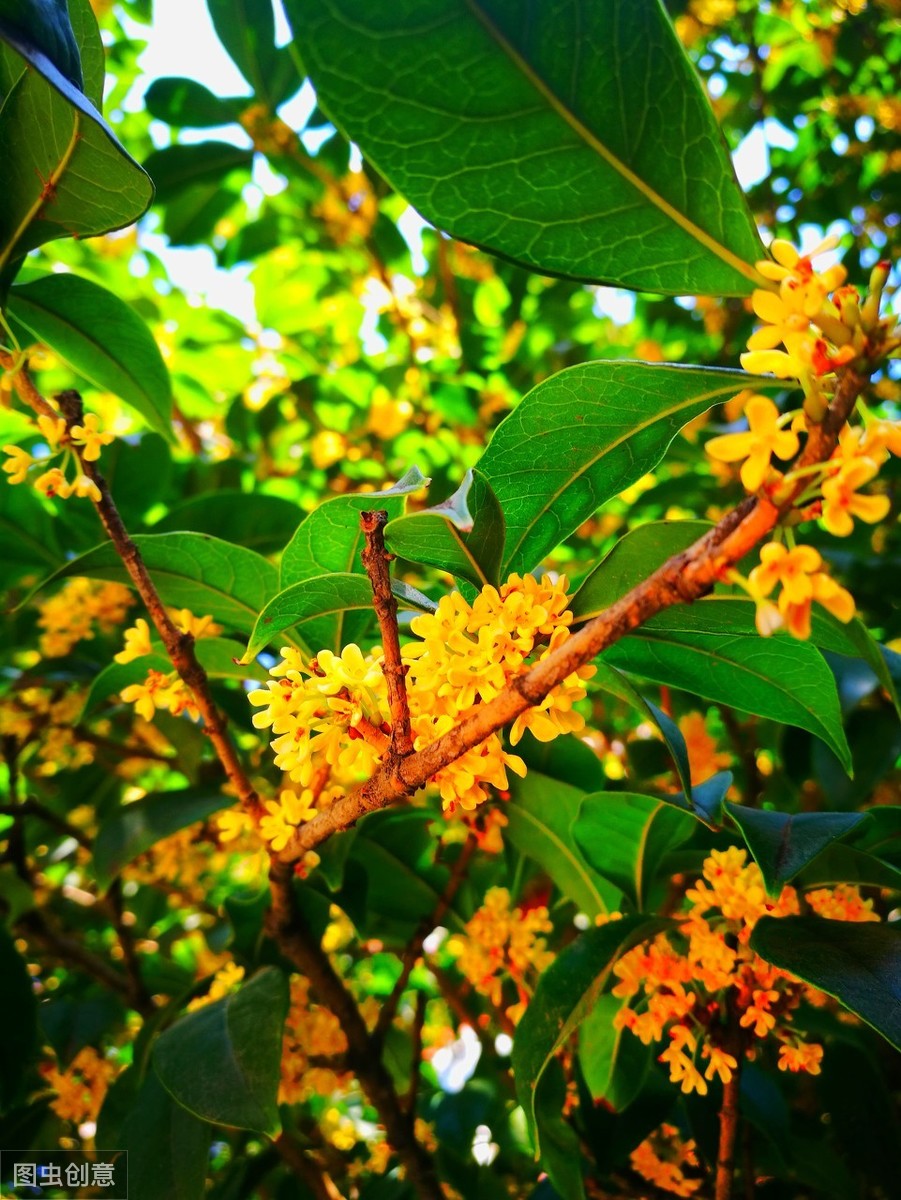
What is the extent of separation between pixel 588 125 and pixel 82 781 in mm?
1713

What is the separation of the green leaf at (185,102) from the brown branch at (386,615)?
1.98m

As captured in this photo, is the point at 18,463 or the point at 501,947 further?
the point at 501,947

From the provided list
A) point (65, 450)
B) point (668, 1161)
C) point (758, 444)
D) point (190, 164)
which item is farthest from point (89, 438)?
point (190, 164)

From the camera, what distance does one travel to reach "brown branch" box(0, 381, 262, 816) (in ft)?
2.73

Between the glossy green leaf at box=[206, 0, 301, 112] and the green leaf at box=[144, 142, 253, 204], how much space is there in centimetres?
17

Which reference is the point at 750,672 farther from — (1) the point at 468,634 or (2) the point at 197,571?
(2) the point at 197,571

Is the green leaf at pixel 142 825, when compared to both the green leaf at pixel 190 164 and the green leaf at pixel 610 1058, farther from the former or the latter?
the green leaf at pixel 190 164

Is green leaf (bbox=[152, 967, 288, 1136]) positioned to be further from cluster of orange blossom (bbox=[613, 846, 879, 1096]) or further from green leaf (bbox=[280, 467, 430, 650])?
green leaf (bbox=[280, 467, 430, 650])

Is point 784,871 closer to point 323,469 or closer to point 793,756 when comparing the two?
point 793,756

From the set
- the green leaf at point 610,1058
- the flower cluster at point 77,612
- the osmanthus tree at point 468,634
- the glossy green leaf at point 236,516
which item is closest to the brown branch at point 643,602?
the osmanthus tree at point 468,634

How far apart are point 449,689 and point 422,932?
74 cm

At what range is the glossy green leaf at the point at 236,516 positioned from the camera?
4.63 ft

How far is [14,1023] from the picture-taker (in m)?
1.36

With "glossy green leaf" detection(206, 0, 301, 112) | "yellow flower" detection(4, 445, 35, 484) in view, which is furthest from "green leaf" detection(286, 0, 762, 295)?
"glossy green leaf" detection(206, 0, 301, 112)
